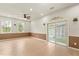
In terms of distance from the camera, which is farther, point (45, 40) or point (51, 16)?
point (45, 40)

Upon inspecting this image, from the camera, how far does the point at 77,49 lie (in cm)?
469

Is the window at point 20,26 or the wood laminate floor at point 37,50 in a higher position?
the window at point 20,26

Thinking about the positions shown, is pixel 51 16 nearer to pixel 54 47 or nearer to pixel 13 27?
pixel 54 47

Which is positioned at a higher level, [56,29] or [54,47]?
[56,29]

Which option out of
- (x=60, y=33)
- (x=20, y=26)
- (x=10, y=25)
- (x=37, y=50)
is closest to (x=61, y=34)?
(x=60, y=33)

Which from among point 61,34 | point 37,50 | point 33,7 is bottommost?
point 37,50

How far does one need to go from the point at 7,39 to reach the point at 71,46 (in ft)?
13.2

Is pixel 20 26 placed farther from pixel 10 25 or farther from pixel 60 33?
pixel 60 33

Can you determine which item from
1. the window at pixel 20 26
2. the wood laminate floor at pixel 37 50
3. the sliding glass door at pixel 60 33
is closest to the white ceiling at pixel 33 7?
the sliding glass door at pixel 60 33

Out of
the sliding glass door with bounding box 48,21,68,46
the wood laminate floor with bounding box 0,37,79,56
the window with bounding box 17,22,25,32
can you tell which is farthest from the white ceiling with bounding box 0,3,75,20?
the window with bounding box 17,22,25,32

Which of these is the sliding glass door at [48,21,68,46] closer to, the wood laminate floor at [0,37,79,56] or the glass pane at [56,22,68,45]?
the glass pane at [56,22,68,45]

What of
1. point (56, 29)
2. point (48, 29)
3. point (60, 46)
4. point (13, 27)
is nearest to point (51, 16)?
point (56, 29)

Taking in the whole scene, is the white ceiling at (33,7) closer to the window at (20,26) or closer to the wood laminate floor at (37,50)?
the wood laminate floor at (37,50)

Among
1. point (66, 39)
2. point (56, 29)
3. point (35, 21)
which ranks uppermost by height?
point (35, 21)
